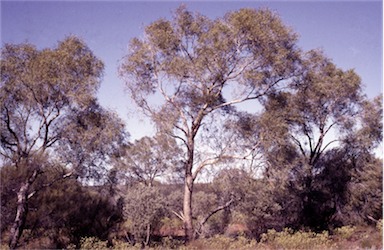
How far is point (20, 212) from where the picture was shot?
14.1 metres

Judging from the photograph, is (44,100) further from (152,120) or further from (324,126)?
(324,126)

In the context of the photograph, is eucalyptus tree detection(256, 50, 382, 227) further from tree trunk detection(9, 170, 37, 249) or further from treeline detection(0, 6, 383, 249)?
tree trunk detection(9, 170, 37, 249)

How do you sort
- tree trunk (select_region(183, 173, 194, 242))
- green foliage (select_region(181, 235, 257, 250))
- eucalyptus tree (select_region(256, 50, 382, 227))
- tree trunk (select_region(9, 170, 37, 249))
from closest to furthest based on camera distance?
green foliage (select_region(181, 235, 257, 250)), tree trunk (select_region(9, 170, 37, 249)), tree trunk (select_region(183, 173, 194, 242)), eucalyptus tree (select_region(256, 50, 382, 227))

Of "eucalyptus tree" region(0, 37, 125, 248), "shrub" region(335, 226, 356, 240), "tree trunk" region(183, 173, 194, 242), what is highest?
"eucalyptus tree" region(0, 37, 125, 248)

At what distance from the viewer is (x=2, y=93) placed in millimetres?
15359

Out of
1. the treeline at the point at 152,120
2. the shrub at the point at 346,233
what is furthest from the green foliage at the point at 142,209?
the shrub at the point at 346,233

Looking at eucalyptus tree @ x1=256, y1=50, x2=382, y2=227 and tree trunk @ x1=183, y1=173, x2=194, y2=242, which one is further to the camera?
eucalyptus tree @ x1=256, y1=50, x2=382, y2=227

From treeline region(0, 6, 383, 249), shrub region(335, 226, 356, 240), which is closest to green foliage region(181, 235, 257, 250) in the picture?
treeline region(0, 6, 383, 249)

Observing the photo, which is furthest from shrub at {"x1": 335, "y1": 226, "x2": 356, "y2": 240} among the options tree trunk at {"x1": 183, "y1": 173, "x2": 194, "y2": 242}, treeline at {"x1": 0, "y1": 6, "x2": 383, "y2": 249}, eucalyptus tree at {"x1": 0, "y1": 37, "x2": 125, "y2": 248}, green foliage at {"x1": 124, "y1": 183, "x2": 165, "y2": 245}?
eucalyptus tree at {"x1": 0, "y1": 37, "x2": 125, "y2": 248}

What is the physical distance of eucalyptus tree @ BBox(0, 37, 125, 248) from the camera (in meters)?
15.2

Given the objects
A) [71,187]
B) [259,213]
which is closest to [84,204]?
[71,187]

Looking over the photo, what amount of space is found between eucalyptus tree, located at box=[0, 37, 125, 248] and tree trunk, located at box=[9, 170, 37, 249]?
0.43 ft

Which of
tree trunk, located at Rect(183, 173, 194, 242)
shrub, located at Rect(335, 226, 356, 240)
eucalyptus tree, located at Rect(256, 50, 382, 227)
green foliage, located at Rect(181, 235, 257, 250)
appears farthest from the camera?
eucalyptus tree, located at Rect(256, 50, 382, 227)

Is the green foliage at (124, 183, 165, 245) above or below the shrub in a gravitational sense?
above
